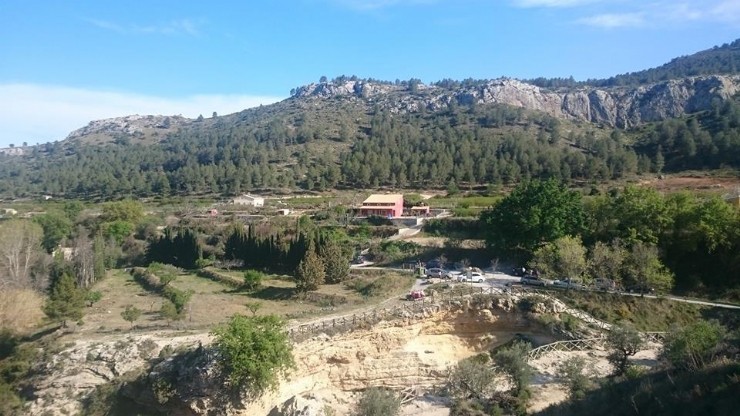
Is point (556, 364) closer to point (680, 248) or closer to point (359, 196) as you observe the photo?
point (680, 248)

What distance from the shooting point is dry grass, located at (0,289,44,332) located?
105 feet

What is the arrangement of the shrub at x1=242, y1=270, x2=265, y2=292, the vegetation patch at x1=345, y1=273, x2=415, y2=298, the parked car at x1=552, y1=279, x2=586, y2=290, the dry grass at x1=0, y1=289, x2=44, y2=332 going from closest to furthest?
the dry grass at x1=0, y1=289, x2=44, y2=332 < the parked car at x1=552, y1=279, x2=586, y2=290 < the vegetation patch at x1=345, y1=273, x2=415, y2=298 < the shrub at x1=242, y1=270, x2=265, y2=292

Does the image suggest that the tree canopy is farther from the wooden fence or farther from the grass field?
the wooden fence

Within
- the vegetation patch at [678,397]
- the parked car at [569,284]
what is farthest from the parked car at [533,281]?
the vegetation patch at [678,397]

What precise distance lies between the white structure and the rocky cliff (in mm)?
102589

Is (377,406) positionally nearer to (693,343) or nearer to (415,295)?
(415,295)

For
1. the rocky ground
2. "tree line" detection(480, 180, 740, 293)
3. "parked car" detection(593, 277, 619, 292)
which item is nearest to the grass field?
the rocky ground

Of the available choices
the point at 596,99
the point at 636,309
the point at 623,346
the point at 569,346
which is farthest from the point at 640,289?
the point at 596,99

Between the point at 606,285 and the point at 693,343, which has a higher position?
the point at 693,343

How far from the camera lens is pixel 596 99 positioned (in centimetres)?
18138

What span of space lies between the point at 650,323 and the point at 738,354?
14930 mm

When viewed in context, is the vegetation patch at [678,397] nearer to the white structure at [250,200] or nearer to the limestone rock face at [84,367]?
the limestone rock face at [84,367]

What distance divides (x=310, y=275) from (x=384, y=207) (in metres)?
27.3

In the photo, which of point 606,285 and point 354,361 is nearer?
point 354,361
